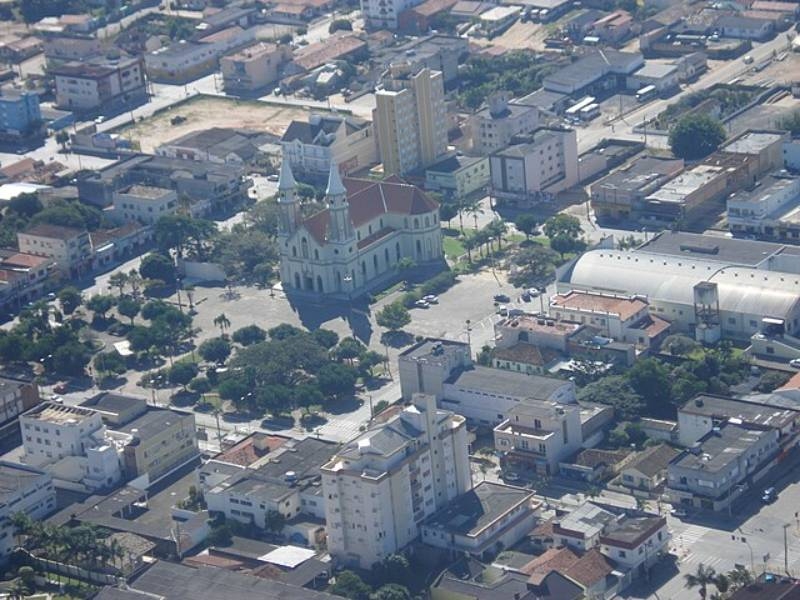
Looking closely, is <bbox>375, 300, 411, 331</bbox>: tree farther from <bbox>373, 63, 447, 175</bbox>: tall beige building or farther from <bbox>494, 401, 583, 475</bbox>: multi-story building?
<bbox>373, 63, 447, 175</bbox>: tall beige building


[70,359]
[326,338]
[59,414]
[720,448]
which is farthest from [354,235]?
[720,448]

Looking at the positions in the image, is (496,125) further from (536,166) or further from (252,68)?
(252,68)

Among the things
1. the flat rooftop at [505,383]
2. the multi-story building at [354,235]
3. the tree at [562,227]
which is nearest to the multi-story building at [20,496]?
the flat rooftop at [505,383]

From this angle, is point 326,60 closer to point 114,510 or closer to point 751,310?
point 751,310

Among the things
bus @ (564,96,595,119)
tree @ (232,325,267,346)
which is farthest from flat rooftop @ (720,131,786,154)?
tree @ (232,325,267,346)

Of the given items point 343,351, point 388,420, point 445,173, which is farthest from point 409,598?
point 445,173

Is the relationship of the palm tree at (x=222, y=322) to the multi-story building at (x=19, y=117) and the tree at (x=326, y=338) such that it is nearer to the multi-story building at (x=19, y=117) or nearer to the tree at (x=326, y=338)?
the tree at (x=326, y=338)
